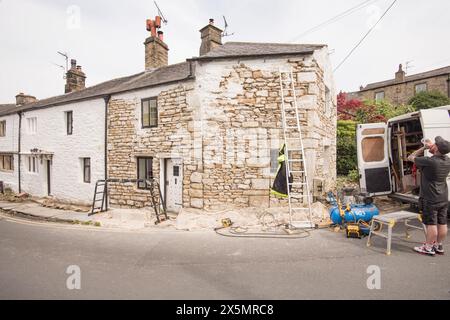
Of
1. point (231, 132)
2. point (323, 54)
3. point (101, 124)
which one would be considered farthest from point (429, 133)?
point (101, 124)

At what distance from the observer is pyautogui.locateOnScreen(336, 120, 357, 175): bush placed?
13.1m

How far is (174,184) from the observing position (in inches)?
364

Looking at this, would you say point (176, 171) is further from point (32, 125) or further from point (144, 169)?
point (32, 125)

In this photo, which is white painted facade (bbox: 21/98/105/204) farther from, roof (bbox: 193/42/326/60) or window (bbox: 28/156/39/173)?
roof (bbox: 193/42/326/60)

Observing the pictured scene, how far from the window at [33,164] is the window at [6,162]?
2704mm

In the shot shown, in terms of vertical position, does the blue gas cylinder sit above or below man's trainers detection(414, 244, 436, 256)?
above

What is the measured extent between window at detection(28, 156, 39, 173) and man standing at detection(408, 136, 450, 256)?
60.1 feet

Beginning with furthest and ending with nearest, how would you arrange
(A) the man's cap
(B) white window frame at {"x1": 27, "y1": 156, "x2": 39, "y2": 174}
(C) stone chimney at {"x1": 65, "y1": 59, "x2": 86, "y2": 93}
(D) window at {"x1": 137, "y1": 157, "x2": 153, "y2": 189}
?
(C) stone chimney at {"x1": 65, "y1": 59, "x2": 86, "y2": 93}
(B) white window frame at {"x1": 27, "y1": 156, "x2": 39, "y2": 174}
(D) window at {"x1": 137, "y1": 157, "x2": 153, "y2": 189}
(A) the man's cap

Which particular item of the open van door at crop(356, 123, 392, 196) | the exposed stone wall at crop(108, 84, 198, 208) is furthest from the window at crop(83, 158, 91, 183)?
the open van door at crop(356, 123, 392, 196)

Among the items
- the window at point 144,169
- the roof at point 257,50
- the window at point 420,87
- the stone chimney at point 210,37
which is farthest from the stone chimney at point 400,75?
the window at point 144,169

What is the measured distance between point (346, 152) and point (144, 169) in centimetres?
1053

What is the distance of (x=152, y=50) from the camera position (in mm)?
13391
